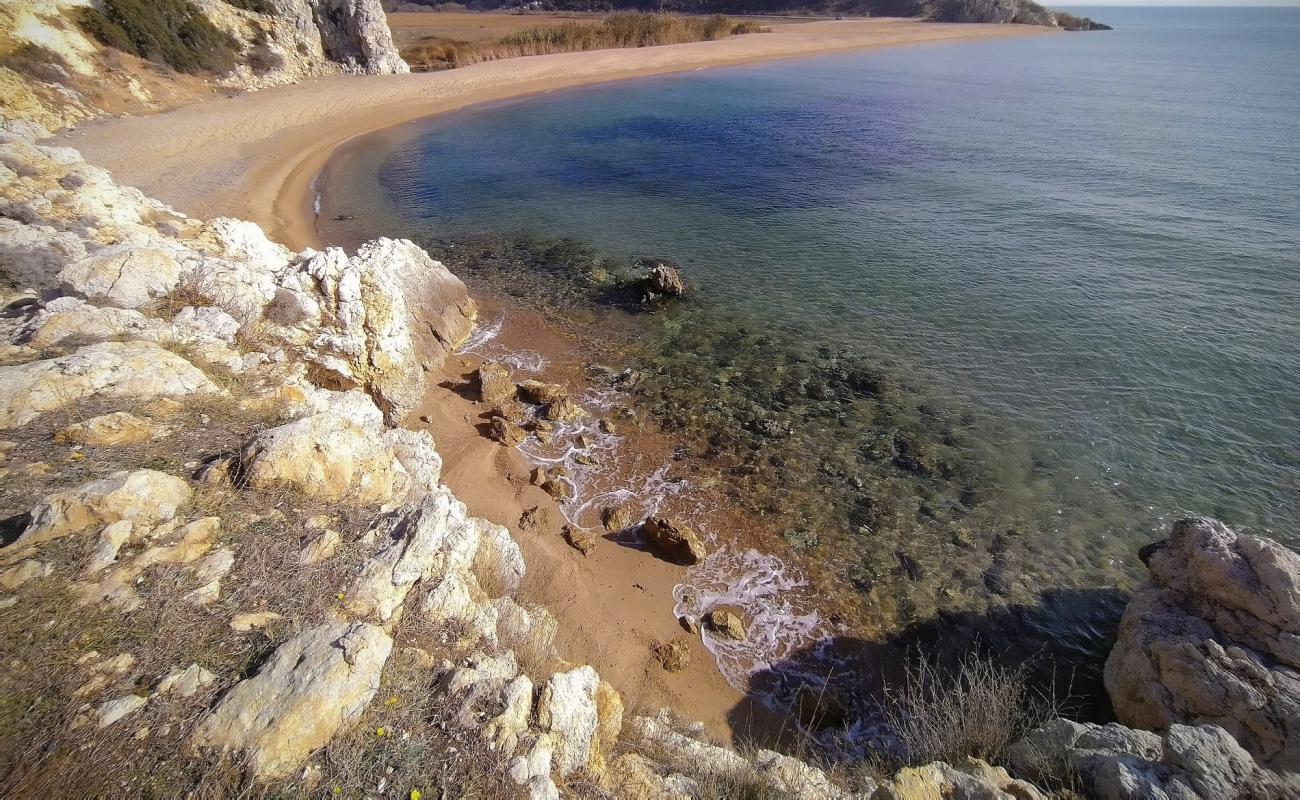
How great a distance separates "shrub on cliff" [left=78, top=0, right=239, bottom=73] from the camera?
26025 millimetres

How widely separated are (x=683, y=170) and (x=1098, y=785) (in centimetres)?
2527

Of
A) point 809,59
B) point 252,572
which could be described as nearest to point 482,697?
point 252,572

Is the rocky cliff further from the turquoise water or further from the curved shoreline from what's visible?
the turquoise water

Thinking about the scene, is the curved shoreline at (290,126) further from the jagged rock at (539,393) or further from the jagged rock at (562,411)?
the jagged rock at (562,411)

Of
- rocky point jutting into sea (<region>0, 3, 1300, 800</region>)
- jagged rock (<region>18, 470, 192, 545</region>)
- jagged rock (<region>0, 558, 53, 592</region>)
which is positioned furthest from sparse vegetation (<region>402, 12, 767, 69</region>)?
jagged rock (<region>0, 558, 53, 592</region>)

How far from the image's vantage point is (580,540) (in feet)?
27.9

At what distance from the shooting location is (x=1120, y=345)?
12727mm

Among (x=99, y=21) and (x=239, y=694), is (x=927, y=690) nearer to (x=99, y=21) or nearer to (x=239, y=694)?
(x=239, y=694)

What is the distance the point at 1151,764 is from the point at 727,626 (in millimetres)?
4405

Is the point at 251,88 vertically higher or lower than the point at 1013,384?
higher

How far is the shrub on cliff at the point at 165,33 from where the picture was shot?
2603 cm

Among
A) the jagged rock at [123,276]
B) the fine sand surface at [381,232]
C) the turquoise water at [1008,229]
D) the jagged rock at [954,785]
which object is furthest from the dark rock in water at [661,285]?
the jagged rock at [954,785]

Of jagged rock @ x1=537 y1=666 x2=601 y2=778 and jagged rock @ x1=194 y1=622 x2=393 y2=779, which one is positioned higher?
jagged rock @ x1=194 y1=622 x2=393 y2=779

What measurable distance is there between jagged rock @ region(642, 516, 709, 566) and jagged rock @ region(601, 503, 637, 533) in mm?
415
